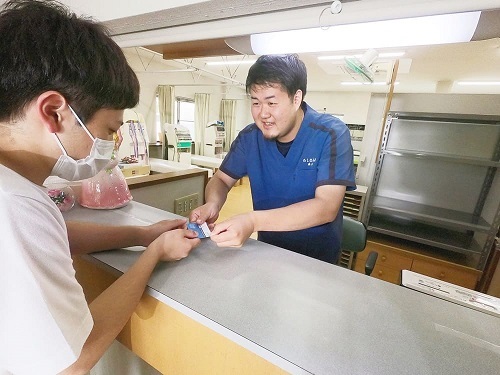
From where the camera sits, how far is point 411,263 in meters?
2.20

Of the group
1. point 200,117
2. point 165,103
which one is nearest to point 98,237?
point 165,103

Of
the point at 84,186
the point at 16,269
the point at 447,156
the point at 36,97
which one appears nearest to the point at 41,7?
the point at 36,97

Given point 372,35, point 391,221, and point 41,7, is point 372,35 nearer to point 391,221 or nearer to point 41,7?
point 41,7

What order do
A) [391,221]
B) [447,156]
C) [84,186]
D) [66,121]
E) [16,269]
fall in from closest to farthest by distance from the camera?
[16,269]
[66,121]
[84,186]
[447,156]
[391,221]

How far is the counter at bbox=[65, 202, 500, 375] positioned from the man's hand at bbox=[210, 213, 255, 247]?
6 cm

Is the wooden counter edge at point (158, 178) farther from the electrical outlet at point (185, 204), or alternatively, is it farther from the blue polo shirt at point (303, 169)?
the blue polo shirt at point (303, 169)

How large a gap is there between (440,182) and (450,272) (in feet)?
2.62

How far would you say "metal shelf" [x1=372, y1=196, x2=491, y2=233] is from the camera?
2.00 meters

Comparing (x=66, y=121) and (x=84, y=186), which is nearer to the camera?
(x=66, y=121)

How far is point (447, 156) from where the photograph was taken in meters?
2.05

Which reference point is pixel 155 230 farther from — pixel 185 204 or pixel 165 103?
pixel 165 103

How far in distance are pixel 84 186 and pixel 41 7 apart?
30.3 inches

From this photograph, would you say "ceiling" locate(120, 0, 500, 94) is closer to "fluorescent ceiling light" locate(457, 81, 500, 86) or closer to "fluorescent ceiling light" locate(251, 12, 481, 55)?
"fluorescent ceiling light" locate(251, 12, 481, 55)

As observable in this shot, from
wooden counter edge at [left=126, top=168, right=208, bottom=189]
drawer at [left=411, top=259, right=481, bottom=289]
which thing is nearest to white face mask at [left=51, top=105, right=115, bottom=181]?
wooden counter edge at [left=126, top=168, right=208, bottom=189]
